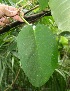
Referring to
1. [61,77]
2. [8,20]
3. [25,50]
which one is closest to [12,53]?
[61,77]

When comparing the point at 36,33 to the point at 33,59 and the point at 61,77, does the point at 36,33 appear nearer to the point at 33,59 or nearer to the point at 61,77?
the point at 33,59

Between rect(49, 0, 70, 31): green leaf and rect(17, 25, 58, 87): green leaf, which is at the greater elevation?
rect(49, 0, 70, 31): green leaf

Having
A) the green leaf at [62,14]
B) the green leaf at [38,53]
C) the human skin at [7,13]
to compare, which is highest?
the human skin at [7,13]

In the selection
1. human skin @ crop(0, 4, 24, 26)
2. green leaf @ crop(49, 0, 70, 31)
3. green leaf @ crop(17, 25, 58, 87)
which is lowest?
green leaf @ crop(17, 25, 58, 87)

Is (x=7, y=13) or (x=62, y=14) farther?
(x=7, y=13)

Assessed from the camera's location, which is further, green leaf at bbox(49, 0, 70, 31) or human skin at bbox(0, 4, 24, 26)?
human skin at bbox(0, 4, 24, 26)
